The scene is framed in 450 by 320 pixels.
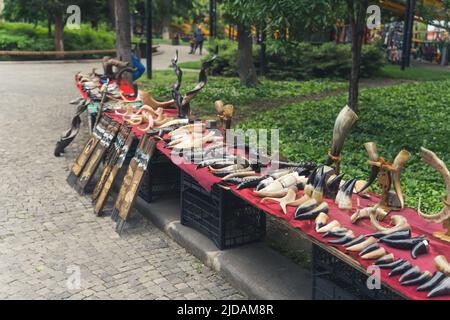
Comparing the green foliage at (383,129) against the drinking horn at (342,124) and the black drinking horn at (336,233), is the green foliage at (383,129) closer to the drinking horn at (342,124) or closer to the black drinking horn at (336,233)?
the drinking horn at (342,124)

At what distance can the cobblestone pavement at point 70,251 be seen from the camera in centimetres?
505

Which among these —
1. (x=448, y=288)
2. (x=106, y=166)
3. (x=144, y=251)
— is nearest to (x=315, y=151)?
(x=106, y=166)

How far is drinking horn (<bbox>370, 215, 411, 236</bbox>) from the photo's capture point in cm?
383

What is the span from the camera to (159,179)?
723 centimetres

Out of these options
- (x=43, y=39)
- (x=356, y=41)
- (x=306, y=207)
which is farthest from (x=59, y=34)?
(x=306, y=207)

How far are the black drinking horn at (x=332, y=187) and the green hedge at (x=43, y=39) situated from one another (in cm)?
2683

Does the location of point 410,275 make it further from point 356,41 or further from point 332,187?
point 356,41

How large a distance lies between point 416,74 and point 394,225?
18507 mm

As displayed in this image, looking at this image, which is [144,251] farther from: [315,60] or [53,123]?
[315,60]

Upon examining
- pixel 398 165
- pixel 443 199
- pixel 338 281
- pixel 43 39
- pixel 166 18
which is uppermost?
pixel 166 18

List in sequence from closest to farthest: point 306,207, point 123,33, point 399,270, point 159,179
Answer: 1. point 399,270
2. point 306,207
3. point 159,179
4. point 123,33

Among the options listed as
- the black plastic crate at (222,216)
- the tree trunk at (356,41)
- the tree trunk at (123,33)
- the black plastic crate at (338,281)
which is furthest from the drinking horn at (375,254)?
the tree trunk at (123,33)

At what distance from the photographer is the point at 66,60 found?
2817cm

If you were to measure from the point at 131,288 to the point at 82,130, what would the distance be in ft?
24.4
